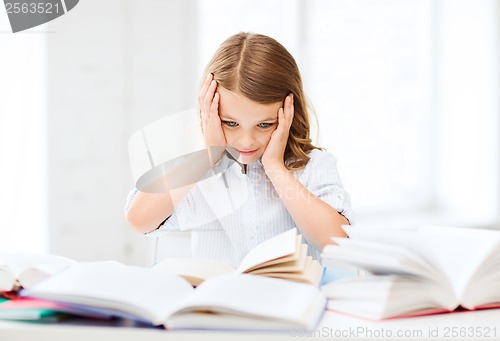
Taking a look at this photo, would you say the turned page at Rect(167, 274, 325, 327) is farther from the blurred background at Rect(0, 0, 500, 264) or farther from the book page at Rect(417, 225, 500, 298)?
the blurred background at Rect(0, 0, 500, 264)

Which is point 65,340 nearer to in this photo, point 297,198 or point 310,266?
point 310,266

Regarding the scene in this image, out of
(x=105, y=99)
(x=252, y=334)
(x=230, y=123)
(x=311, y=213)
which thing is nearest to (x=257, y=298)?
(x=252, y=334)

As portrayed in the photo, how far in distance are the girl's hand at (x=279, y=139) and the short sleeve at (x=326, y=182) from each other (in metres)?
0.11

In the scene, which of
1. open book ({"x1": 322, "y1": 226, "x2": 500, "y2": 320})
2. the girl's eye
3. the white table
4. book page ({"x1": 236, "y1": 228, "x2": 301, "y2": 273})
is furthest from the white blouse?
the white table

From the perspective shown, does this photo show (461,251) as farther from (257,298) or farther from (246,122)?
(246,122)

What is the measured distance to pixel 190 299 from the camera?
0.67 metres

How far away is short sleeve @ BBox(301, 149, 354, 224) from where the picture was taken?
1377 mm

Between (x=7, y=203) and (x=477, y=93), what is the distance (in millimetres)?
2431

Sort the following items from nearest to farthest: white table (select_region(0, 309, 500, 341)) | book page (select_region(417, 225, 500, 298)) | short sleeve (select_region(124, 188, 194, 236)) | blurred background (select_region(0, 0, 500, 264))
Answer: white table (select_region(0, 309, 500, 341))
book page (select_region(417, 225, 500, 298))
short sleeve (select_region(124, 188, 194, 236))
blurred background (select_region(0, 0, 500, 264))

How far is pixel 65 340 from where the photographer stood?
2.14ft

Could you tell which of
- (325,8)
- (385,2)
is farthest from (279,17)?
(385,2)

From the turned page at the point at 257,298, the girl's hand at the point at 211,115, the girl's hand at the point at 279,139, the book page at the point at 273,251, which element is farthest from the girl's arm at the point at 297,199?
the turned page at the point at 257,298

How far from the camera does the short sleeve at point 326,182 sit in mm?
1377

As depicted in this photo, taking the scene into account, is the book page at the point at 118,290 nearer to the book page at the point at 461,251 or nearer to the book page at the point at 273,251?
the book page at the point at 273,251
